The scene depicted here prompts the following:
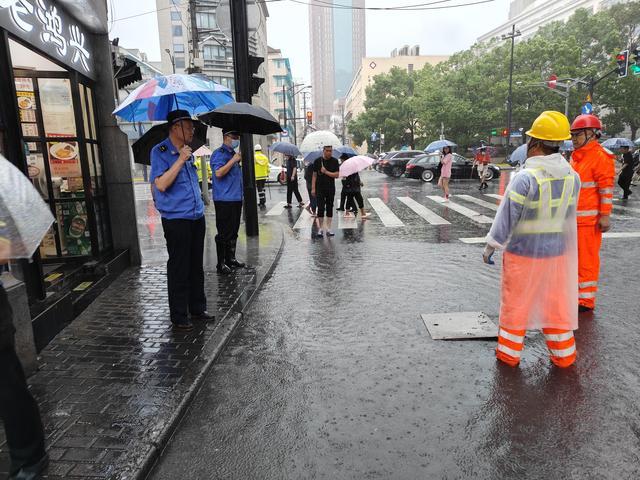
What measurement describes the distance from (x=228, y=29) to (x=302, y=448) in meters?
9.22

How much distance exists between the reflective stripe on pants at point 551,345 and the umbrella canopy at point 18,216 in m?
3.31

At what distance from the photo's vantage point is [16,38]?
4.59 metres

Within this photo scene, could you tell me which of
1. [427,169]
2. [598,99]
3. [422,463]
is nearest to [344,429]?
[422,463]

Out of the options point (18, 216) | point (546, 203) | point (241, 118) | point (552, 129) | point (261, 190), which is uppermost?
point (241, 118)

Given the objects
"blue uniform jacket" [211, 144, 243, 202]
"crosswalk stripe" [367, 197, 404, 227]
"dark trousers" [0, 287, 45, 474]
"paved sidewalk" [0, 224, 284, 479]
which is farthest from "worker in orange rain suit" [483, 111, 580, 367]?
"crosswalk stripe" [367, 197, 404, 227]

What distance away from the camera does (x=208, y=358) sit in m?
4.07

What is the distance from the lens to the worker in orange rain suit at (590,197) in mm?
5004

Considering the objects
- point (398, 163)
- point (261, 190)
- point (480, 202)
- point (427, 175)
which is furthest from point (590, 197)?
point (398, 163)

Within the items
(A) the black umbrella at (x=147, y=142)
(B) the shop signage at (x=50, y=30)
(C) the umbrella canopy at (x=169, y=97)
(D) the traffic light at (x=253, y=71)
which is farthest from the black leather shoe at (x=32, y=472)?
(D) the traffic light at (x=253, y=71)

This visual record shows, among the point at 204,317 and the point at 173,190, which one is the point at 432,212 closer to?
the point at 204,317

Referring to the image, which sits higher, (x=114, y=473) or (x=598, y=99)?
(x=598, y=99)

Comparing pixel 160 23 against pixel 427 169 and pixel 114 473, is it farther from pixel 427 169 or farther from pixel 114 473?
pixel 114 473

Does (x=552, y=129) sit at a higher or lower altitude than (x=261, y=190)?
higher

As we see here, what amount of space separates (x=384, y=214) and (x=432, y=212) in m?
1.35
